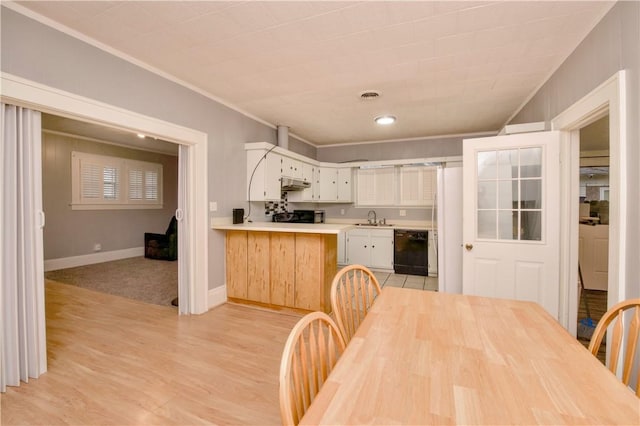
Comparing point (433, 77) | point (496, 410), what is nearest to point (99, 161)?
point (433, 77)

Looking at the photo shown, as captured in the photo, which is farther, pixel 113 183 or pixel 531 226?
pixel 113 183

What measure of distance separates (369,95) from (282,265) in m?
2.15

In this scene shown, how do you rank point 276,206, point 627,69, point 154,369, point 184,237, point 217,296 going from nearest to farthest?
1. point 627,69
2. point 154,369
3. point 184,237
4. point 217,296
5. point 276,206

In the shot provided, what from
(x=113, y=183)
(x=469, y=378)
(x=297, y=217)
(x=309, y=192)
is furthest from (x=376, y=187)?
(x=113, y=183)

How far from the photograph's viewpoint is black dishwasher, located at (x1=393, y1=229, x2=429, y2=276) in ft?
15.4

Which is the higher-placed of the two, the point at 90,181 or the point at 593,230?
the point at 90,181

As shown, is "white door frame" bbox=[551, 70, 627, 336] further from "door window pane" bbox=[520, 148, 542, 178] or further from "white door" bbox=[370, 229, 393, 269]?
"white door" bbox=[370, 229, 393, 269]

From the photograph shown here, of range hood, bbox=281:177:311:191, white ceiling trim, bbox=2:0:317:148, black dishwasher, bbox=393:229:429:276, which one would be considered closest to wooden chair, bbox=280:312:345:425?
white ceiling trim, bbox=2:0:317:148

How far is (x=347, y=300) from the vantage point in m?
1.59

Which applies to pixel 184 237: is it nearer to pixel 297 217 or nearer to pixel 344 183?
pixel 297 217

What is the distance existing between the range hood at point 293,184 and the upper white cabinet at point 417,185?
5.82 ft

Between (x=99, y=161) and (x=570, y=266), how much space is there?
24.2 feet

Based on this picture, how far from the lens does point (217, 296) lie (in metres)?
3.38

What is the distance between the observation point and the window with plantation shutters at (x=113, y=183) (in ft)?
17.4
